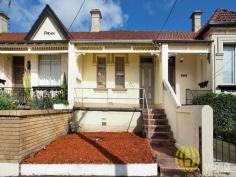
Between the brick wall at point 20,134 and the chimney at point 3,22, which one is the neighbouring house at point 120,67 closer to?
the chimney at point 3,22

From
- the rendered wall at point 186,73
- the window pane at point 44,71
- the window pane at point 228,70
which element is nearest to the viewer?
the window pane at point 228,70

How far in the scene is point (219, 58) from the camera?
12969 mm

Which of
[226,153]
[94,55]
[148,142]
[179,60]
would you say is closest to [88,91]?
[94,55]

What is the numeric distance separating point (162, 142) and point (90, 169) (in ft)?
11.6

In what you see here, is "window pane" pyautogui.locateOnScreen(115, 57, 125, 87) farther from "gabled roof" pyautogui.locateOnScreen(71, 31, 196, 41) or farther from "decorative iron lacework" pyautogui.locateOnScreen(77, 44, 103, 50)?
"decorative iron lacework" pyautogui.locateOnScreen(77, 44, 103, 50)

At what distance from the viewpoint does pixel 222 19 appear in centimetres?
1310

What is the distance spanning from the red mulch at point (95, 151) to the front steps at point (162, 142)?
0.37 meters

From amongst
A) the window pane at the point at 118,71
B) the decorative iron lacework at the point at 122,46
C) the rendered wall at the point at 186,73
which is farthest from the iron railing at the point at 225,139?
the window pane at the point at 118,71

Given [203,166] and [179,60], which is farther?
[179,60]

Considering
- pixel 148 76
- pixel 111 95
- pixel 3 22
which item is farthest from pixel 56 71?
pixel 3 22

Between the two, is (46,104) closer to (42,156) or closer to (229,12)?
(42,156)

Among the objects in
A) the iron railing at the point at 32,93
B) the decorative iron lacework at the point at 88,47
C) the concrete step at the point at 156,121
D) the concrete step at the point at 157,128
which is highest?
the decorative iron lacework at the point at 88,47

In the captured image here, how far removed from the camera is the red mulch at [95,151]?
296 inches

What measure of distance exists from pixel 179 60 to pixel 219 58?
111 inches
